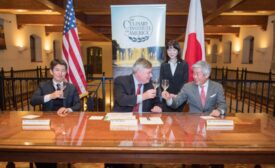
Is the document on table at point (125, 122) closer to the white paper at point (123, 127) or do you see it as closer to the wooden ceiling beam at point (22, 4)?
the white paper at point (123, 127)

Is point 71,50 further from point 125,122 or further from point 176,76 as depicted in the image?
point 125,122

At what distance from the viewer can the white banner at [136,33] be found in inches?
147

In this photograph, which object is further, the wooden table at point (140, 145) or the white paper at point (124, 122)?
the white paper at point (124, 122)

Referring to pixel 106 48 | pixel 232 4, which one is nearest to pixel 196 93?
pixel 232 4

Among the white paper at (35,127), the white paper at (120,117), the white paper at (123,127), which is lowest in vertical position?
the white paper at (35,127)

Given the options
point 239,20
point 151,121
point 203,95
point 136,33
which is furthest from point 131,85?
point 239,20

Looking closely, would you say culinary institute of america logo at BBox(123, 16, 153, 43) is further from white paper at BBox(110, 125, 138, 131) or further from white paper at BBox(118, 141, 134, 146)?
white paper at BBox(118, 141, 134, 146)

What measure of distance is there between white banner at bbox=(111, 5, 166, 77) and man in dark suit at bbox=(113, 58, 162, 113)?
125 cm

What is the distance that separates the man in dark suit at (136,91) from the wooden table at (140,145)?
639mm

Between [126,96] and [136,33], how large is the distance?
1.58 meters

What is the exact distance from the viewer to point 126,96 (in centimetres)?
244

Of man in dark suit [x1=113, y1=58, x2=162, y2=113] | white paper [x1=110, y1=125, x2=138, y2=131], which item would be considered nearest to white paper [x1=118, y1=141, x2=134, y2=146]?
white paper [x1=110, y1=125, x2=138, y2=131]

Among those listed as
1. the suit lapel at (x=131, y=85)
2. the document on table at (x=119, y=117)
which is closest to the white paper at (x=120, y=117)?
the document on table at (x=119, y=117)

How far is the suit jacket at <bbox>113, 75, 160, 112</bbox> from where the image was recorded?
2.43m
